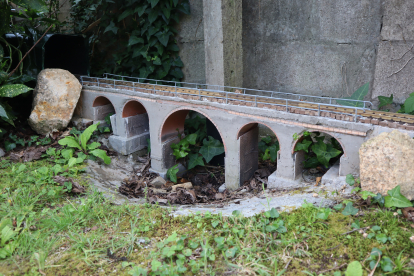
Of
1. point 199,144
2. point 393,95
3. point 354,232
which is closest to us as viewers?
point 354,232

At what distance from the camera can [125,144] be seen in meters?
12.4

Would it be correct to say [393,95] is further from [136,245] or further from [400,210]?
[136,245]

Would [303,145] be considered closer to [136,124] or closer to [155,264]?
[155,264]

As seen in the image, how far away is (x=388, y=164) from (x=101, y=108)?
10440 mm

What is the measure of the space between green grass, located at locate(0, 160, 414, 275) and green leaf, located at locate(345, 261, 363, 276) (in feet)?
0.90

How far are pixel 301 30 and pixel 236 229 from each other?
27.6ft

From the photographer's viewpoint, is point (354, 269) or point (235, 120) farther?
point (235, 120)

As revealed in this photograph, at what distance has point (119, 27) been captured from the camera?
15.2 meters

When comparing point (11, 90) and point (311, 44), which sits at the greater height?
point (311, 44)

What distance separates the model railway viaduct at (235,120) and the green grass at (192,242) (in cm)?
238

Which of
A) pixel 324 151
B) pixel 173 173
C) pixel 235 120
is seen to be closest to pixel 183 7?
pixel 235 120

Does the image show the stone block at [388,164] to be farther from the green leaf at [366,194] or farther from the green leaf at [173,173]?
the green leaf at [173,173]

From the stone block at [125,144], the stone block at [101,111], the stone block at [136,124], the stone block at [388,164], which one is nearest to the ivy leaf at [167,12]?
the stone block at [136,124]

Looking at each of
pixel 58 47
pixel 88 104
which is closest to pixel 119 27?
pixel 58 47
